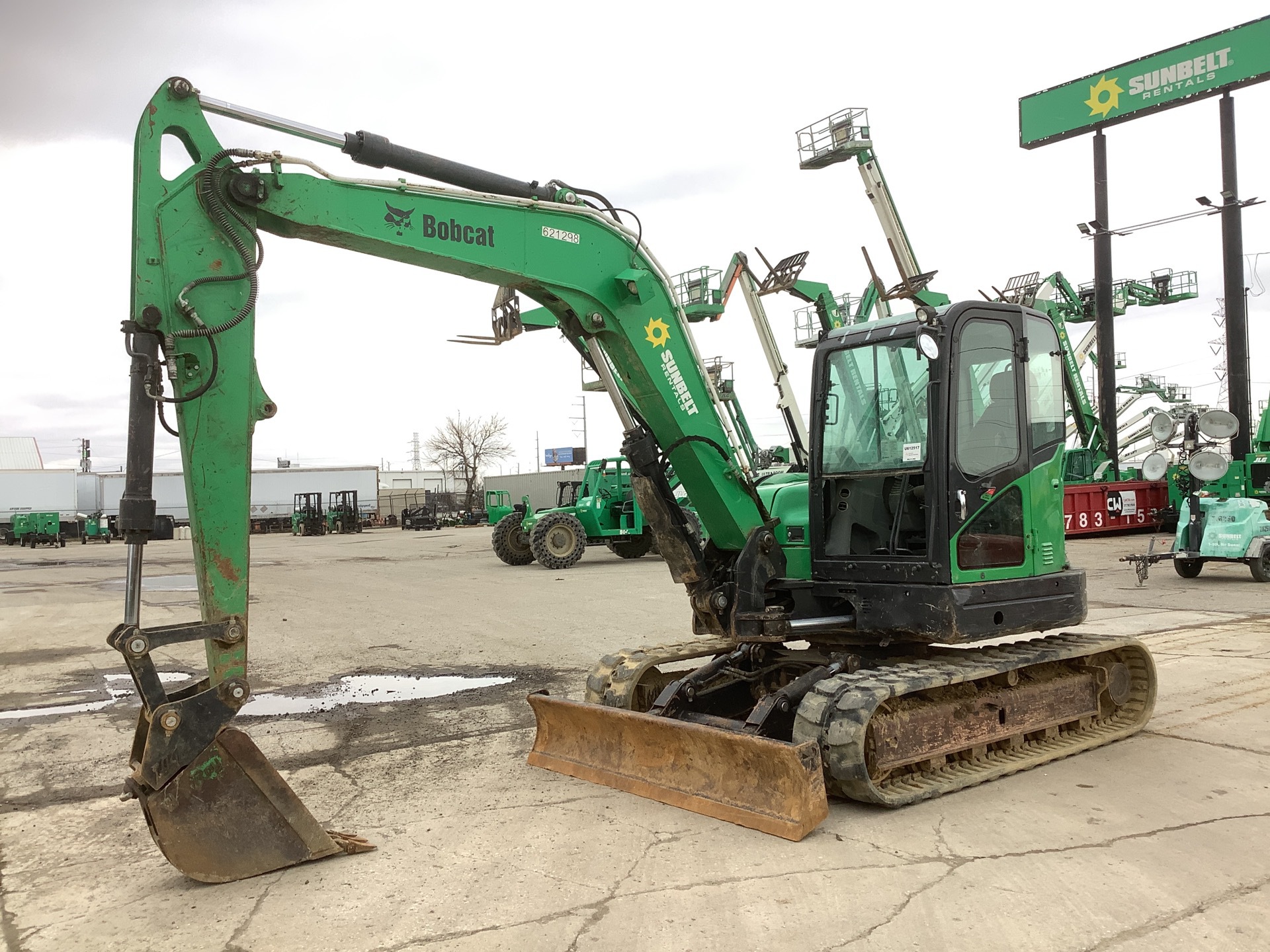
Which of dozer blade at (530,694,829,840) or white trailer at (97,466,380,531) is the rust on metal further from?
white trailer at (97,466,380,531)

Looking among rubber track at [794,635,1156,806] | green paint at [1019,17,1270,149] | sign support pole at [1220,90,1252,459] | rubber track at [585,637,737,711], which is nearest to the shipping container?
sign support pole at [1220,90,1252,459]

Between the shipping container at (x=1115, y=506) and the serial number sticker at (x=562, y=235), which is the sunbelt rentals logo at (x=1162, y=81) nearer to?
the shipping container at (x=1115, y=506)

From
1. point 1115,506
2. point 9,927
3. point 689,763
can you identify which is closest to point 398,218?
point 689,763

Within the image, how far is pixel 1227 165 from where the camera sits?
28625 mm

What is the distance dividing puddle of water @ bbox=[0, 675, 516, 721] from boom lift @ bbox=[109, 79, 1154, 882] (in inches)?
106

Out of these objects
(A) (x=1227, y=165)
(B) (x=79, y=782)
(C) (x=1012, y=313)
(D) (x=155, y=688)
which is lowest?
(B) (x=79, y=782)

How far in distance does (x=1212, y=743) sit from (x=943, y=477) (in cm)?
263

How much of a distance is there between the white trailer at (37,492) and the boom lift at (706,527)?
5494 cm

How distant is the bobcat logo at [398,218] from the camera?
4.88 metres

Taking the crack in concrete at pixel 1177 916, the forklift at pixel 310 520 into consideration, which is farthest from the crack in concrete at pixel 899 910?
the forklift at pixel 310 520

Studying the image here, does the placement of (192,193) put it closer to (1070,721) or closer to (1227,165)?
(1070,721)

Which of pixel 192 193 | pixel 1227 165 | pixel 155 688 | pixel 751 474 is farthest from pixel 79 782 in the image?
pixel 1227 165

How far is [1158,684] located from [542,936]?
6.40 m

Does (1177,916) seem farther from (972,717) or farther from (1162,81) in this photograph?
(1162,81)
